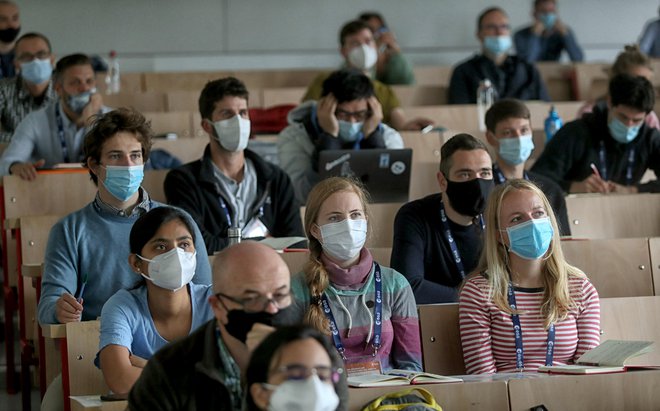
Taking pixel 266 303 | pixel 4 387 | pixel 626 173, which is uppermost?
pixel 626 173

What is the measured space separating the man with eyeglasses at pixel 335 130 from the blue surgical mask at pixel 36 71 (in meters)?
1.59

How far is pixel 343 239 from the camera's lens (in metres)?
4.06

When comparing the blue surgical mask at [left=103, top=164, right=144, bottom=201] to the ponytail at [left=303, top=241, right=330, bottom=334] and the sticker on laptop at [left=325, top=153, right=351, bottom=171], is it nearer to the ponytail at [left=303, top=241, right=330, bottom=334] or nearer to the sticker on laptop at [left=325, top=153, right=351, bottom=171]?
the ponytail at [left=303, top=241, right=330, bottom=334]

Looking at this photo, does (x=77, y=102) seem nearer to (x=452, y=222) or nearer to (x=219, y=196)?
(x=219, y=196)

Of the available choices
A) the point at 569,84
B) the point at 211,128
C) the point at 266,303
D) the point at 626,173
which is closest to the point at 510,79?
the point at 569,84

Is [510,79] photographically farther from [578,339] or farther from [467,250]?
[578,339]

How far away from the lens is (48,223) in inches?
192

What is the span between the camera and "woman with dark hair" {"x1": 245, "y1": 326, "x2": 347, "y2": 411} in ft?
Result: 8.04

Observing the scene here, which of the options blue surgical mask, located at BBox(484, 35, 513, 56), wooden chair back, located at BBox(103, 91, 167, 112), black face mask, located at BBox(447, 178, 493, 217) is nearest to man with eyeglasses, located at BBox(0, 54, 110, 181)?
wooden chair back, located at BBox(103, 91, 167, 112)

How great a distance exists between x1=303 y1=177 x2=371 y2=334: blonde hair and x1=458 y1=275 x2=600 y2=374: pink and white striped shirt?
1.48 ft

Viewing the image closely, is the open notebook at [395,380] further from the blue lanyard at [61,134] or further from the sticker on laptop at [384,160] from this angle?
the blue lanyard at [61,134]

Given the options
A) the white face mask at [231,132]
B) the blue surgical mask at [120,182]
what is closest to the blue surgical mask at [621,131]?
the white face mask at [231,132]

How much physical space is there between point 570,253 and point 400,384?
163 cm

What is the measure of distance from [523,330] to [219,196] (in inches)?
70.7
